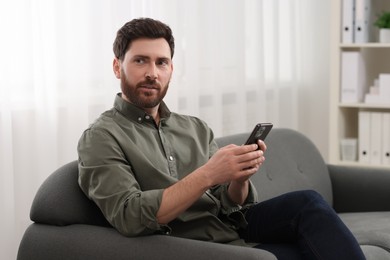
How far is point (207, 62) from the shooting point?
4148mm

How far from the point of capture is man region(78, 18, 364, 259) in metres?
2.26

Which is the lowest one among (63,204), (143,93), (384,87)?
(63,204)

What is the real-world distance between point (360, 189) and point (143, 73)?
142 cm

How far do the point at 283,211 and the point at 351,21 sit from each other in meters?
2.24

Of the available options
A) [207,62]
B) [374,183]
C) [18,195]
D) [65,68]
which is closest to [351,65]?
[207,62]

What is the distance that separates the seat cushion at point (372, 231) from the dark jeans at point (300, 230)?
0.29 m

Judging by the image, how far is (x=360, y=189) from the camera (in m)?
3.51

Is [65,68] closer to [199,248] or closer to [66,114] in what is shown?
[66,114]

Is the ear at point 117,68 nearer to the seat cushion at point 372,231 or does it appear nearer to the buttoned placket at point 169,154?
the buttoned placket at point 169,154

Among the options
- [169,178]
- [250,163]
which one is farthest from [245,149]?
[169,178]

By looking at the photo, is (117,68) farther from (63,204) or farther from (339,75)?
(339,75)

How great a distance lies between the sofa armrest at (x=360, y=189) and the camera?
11.4 ft

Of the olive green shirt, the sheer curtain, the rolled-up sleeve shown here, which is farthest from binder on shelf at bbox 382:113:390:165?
the rolled-up sleeve

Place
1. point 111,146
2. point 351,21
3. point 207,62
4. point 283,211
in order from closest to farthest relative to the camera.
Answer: point 111,146
point 283,211
point 207,62
point 351,21
